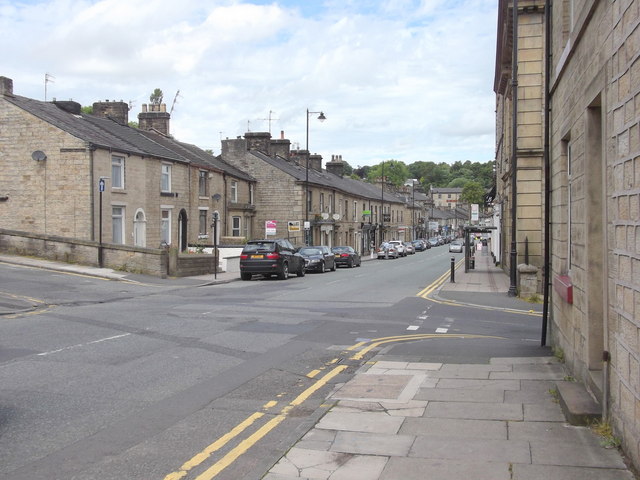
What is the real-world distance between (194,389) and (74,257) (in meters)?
20.5

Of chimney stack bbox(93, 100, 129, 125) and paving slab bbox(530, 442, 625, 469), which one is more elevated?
chimney stack bbox(93, 100, 129, 125)

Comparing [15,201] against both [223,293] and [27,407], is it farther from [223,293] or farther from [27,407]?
[27,407]

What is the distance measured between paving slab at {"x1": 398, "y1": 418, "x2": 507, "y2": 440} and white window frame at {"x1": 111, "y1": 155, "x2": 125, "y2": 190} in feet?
87.9

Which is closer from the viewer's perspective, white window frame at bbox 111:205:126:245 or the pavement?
the pavement

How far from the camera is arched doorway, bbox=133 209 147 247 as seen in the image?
106 ft

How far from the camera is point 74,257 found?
2658cm

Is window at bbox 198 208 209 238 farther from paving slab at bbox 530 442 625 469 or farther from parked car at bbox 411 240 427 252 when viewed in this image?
parked car at bbox 411 240 427 252

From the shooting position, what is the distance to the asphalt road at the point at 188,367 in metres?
5.66

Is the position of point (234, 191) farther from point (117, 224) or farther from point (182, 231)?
point (117, 224)

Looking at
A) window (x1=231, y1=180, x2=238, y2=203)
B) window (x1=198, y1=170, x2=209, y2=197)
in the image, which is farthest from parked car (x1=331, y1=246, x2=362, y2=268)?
window (x1=198, y1=170, x2=209, y2=197)

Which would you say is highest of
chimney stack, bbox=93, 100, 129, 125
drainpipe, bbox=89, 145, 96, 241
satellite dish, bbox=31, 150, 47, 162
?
chimney stack, bbox=93, 100, 129, 125

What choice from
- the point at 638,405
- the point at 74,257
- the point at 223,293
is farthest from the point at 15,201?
the point at 638,405

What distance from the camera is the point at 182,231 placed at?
37.4 m

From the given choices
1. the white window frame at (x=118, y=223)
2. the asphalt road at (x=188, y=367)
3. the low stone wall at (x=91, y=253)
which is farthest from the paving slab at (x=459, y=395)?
the white window frame at (x=118, y=223)
